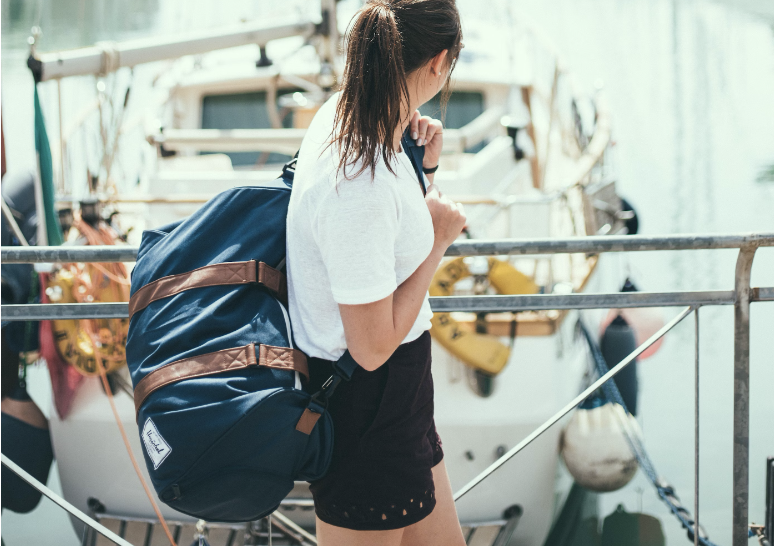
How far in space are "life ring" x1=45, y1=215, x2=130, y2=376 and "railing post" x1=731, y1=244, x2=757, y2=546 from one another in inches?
97.6

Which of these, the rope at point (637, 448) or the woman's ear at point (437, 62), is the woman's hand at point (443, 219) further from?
the rope at point (637, 448)

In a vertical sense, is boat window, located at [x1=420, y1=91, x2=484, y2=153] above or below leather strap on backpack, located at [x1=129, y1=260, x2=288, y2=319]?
above

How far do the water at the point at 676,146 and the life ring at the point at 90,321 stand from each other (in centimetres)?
197

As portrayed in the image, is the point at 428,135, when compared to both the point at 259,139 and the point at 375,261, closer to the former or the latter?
the point at 375,261

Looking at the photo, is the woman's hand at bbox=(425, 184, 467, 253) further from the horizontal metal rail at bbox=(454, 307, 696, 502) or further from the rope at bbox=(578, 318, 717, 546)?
the rope at bbox=(578, 318, 717, 546)

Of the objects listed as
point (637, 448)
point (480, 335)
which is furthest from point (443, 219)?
point (637, 448)

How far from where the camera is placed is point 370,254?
104cm

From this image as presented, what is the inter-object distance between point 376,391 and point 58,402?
286 centimetres

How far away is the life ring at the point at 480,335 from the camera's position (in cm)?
345

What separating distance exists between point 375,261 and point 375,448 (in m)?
0.33

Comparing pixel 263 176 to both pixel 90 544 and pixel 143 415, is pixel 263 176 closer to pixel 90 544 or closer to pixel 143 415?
pixel 90 544

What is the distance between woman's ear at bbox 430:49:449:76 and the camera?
112 centimetres

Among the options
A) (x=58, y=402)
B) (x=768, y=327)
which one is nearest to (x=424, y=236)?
(x=58, y=402)

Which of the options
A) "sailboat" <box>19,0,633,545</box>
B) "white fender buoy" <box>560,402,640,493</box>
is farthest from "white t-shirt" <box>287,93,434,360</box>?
"white fender buoy" <box>560,402,640,493</box>
